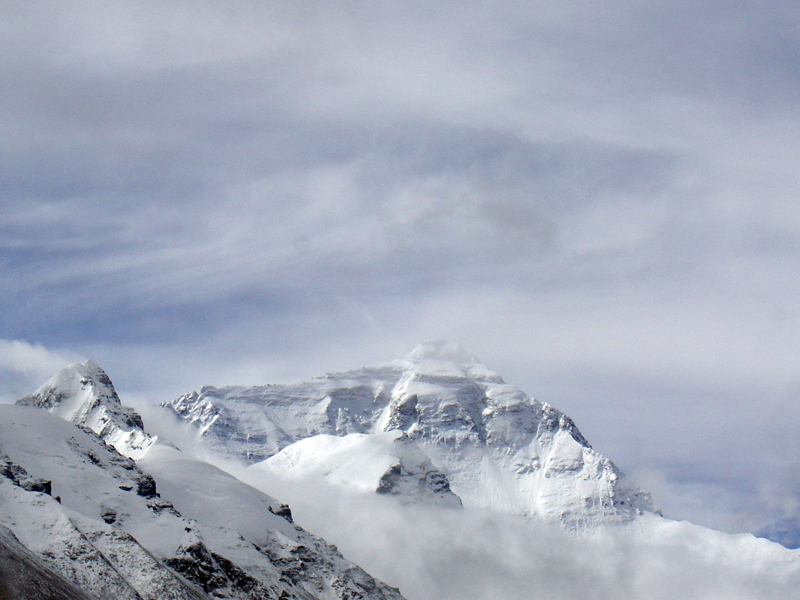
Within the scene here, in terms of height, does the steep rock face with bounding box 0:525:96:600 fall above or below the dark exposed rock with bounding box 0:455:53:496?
below

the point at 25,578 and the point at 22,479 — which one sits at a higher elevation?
the point at 22,479

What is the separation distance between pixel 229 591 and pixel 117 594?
5819cm

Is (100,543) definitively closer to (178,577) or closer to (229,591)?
(178,577)

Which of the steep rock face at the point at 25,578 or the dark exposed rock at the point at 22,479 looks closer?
the steep rock face at the point at 25,578

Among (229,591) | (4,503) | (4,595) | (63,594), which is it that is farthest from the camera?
(229,591)

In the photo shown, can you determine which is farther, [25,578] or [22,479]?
[22,479]

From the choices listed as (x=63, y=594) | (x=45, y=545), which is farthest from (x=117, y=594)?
(x=63, y=594)

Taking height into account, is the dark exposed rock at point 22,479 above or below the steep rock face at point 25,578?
above

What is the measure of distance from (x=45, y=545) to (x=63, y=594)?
32710 mm

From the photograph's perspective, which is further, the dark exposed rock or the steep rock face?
the dark exposed rock

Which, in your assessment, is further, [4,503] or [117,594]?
[4,503]

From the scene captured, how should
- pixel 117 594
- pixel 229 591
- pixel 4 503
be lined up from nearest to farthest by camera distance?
1. pixel 117 594
2. pixel 4 503
3. pixel 229 591

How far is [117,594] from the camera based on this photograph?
143375 millimetres

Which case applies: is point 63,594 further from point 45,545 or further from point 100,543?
point 100,543
